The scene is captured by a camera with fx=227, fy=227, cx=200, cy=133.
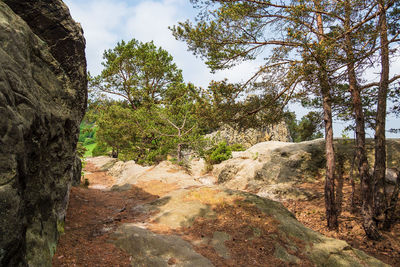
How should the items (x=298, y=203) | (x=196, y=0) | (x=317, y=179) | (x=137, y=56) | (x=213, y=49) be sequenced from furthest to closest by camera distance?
(x=137, y=56) → (x=317, y=179) → (x=298, y=203) → (x=213, y=49) → (x=196, y=0)

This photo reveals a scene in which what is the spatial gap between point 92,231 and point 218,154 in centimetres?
1365

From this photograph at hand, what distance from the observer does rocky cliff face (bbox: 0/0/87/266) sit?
2.73 meters

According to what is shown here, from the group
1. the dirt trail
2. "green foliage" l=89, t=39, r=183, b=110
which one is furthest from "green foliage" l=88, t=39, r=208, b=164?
the dirt trail

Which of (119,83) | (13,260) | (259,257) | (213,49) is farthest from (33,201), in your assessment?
(119,83)

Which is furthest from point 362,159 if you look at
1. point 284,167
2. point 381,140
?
point 284,167

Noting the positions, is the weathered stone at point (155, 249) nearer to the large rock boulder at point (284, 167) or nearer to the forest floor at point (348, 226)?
the forest floor at point (348, 226)

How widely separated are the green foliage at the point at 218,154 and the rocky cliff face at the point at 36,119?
13661 millimetres

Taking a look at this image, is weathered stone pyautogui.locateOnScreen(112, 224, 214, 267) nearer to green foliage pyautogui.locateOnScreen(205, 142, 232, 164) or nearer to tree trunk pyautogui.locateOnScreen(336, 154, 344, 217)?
tree trunk pyautogui.locateOnScreen(336, 154, 344, 217)

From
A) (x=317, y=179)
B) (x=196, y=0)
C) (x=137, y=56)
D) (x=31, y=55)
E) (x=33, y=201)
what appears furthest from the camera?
(x=137, y=56)

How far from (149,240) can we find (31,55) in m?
4.62

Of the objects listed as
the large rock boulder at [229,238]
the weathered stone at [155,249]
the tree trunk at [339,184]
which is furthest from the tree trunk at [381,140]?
the weathered stone at [155,249]

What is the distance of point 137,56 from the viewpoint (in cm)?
2175

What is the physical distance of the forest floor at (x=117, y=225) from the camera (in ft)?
15.1

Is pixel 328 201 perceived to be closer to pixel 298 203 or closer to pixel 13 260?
pixel 298 203
